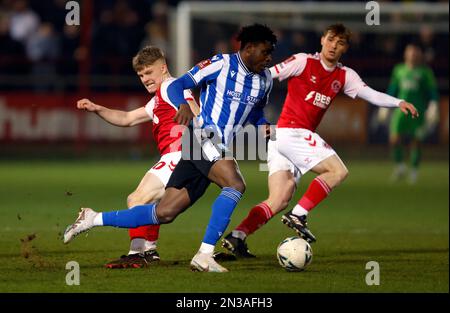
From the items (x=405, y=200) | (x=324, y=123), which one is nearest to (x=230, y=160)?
(x=405, y=200)

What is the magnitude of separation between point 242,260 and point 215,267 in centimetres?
104

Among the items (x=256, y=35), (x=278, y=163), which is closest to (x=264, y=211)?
(x=278, y=163)

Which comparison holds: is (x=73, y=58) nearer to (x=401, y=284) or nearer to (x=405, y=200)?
(x=405, y=200)

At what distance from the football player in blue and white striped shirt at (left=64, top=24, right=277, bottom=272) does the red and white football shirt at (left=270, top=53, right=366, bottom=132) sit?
1.45 m

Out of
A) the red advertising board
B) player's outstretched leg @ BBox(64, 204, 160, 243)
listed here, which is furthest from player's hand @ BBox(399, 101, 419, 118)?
the red advertising board

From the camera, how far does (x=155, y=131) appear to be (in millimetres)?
9125

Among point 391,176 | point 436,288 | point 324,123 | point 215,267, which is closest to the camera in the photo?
point 436,288

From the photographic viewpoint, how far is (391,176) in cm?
1933

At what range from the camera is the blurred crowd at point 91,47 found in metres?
23.0

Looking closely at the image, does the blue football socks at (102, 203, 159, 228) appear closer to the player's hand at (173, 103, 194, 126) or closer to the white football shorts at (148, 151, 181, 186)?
the white football shorts at (148, 151, 181, 186)

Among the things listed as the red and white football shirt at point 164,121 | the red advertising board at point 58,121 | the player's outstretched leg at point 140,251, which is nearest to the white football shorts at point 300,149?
the red and white football shirt at point 164,121

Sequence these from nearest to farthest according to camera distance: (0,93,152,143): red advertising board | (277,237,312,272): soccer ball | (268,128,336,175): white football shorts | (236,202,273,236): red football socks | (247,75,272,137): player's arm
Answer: (277,237,312,272): soccer ball < (247,75,272,137): player's arm < (236,202,273,236): red football socks < (268,128,336,175): white football shorts < (0,93,152,143): red advertising board

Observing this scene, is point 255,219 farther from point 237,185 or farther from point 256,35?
point 256,35

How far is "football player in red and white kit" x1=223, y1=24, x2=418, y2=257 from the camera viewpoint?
974cm
